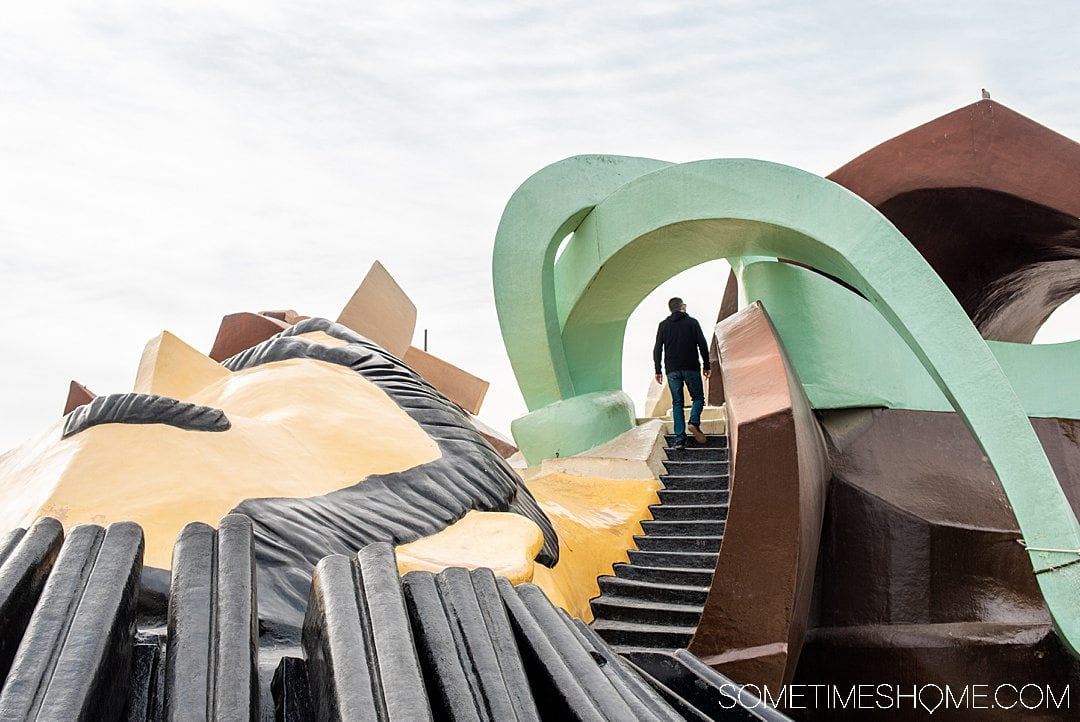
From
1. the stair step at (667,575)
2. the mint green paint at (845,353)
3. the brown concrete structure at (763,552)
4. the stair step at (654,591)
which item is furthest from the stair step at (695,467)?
the brown concrete structure at (763,552)

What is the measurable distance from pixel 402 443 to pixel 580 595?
1.35 meters

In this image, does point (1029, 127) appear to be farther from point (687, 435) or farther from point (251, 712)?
point (251, 712)

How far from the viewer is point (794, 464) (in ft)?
14.9

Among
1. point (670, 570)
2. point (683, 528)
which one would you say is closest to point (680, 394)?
point (683, 528)

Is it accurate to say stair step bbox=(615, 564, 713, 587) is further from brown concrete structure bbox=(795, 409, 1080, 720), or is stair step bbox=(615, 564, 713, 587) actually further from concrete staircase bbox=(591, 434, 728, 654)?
brown concrete structure bbox=(795, 409, 1080, 720)

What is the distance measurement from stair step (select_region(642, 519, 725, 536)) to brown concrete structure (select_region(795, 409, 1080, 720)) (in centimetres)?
74

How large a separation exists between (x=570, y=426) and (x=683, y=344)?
4.37 ft

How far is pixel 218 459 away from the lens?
3938 mm

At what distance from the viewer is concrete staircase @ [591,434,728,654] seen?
5.09 metres

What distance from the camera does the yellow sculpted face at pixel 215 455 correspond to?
142 inches

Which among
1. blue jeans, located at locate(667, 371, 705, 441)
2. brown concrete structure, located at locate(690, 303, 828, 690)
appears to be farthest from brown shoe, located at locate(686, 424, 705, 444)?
brown concrete structure, located at locate(690, 303, 828, 690)

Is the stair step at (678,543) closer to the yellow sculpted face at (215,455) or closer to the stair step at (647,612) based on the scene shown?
the stair step at (647,612)

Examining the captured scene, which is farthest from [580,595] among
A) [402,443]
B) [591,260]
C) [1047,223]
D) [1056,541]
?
[1047,223]

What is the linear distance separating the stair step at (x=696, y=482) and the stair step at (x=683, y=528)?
63 cm
